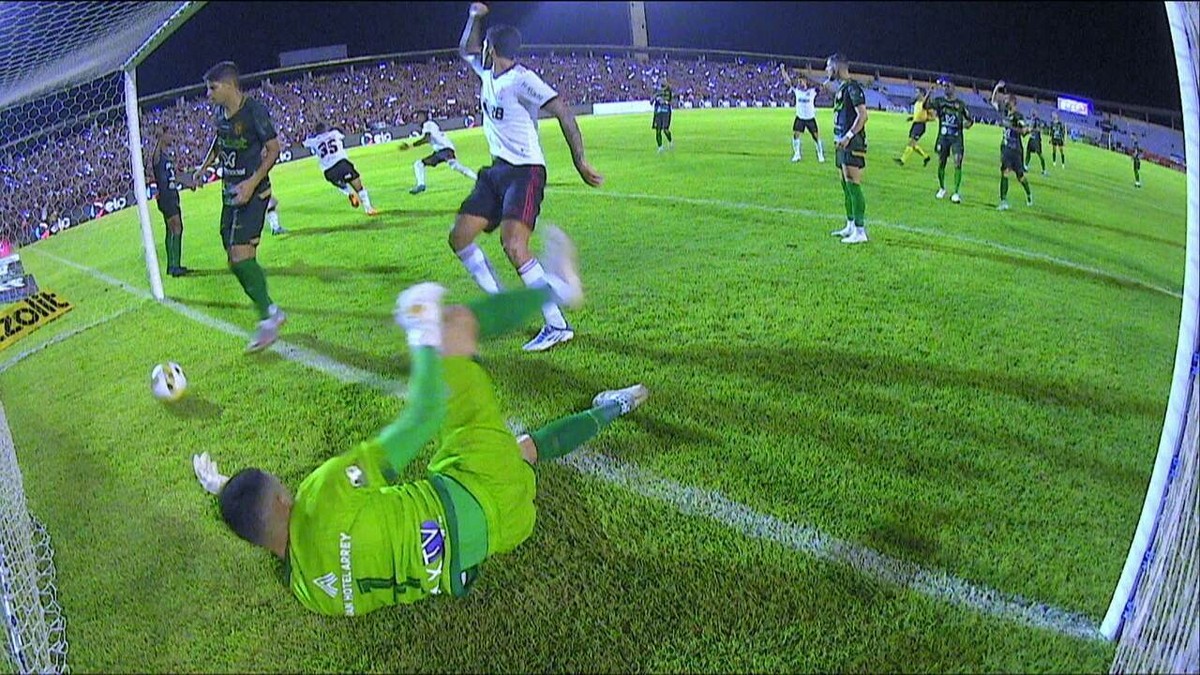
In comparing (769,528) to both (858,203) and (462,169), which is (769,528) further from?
(462,169)

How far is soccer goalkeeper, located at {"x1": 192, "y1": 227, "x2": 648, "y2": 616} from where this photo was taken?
2070 mm

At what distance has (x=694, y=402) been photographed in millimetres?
2914

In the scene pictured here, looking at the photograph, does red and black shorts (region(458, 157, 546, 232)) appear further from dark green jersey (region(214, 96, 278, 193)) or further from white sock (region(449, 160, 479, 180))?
dark green jersey (region(214, 96, 278, 193))

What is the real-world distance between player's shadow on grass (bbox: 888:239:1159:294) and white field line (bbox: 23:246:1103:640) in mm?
1157

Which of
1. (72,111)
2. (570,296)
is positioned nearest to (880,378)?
(570,296)

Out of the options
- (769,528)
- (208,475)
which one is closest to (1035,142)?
(769,528)

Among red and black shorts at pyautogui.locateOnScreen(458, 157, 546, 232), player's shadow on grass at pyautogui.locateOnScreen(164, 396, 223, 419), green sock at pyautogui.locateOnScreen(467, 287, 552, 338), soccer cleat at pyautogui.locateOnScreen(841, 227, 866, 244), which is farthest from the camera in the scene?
soccer cleat at pyautogui.locateOnScreen(841, 227, 866, 244)

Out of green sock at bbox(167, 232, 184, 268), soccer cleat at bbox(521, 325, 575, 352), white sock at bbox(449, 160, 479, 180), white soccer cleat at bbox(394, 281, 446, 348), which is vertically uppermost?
white sock at bbox(449, 160, 479, 180)

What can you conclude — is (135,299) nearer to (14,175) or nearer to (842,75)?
(14,175)

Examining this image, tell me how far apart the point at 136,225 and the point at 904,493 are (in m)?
2.72

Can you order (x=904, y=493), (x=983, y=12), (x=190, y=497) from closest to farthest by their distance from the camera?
(x=904, y=493) → (x=190, y=497) → (x=983, y=12)

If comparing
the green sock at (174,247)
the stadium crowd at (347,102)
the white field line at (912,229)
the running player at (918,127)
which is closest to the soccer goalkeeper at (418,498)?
the white field line at (912,229)

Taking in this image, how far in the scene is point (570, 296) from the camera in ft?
9.20

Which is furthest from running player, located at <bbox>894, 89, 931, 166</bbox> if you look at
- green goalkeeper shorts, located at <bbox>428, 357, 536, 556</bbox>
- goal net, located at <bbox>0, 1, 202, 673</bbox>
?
goal net, located at <bbox>0, 1, 202, 673</bbox>
